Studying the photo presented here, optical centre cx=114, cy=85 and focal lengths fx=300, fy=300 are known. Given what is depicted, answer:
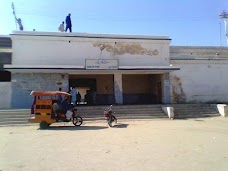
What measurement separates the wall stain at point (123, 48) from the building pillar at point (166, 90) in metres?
2.32

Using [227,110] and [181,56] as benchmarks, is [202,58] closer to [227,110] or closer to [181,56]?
[181,56]

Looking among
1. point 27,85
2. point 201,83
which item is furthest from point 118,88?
point 201,83

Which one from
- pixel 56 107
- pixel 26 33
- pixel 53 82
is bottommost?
pixel 56 107

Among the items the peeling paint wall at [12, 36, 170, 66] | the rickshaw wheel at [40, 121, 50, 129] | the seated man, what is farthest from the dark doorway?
the rickshaw wheel at [40, 121, 50, 129]

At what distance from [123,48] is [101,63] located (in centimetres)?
277

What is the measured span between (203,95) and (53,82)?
12.3m

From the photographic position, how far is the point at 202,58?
84.3ft

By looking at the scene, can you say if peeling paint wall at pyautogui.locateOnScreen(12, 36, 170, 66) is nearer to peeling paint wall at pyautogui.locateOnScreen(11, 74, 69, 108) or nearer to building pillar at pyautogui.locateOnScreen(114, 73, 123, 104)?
building pillar at pyautogui.locateOnScreen(114, 73, 123, 104)

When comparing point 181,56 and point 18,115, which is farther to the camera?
point 181,56

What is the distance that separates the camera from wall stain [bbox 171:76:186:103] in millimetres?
24519

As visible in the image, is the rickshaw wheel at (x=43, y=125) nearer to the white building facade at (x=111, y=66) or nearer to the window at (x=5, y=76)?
the white building facade at (x=111, y=66)

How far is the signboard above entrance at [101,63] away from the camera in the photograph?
22.2 m

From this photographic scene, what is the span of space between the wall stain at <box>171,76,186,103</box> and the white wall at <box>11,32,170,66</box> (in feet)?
5.20

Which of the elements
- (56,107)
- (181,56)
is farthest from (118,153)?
(181,56)
